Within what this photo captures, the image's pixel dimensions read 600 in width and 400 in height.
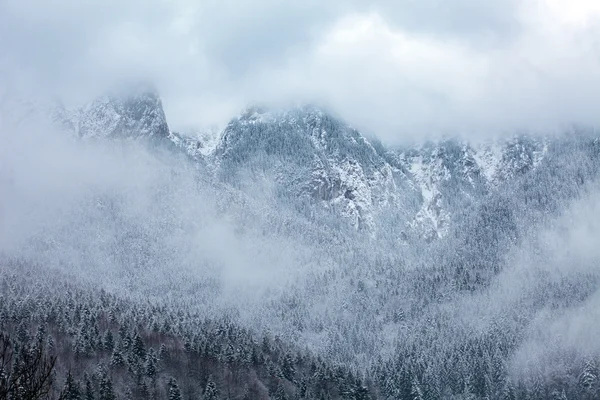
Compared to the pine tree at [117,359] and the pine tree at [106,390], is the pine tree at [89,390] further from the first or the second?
the pine tree at [117,359]

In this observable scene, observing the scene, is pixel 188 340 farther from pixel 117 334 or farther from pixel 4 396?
pixel 4 396

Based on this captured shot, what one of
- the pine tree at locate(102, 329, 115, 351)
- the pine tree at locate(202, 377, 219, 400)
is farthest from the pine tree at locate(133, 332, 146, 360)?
the pine tree at locate(202, 377, 219, 400)

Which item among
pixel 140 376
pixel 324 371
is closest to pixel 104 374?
pixel 140 376

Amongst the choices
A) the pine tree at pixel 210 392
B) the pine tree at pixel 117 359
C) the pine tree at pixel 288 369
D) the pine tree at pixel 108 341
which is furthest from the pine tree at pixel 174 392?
the pine tree at pixel 288 369

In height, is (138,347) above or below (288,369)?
above

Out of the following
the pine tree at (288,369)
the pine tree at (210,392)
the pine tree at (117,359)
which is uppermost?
the pine tree at (288,369)

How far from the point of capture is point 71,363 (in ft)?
562

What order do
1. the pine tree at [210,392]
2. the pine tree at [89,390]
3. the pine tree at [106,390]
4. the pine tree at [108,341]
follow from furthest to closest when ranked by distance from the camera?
the pine tree at [108,341] < the pine tree at [210,392] < the pine tree at [106,390] < the pine tree at [89,390]

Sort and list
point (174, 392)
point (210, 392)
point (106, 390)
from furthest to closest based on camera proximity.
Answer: point (210, 392)
point (174, 392)
point (106, 390)

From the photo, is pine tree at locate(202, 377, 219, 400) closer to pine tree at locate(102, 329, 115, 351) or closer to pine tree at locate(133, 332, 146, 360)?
pine tree at locate(133, 332, 146, 360)

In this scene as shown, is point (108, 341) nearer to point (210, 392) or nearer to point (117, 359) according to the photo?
point (117, 359)

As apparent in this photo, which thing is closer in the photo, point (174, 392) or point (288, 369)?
point (174, 392)

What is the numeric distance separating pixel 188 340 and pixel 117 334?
59.6 feet

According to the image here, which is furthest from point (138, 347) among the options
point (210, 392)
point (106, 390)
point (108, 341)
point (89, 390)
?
point (106, 390)
